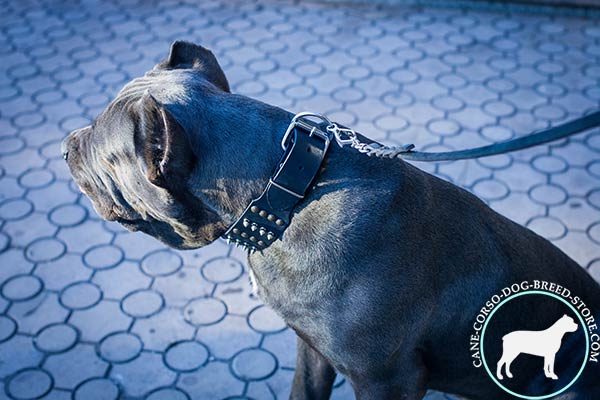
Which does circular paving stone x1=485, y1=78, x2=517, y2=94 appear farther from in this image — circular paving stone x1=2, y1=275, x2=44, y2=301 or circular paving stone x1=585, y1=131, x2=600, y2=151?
circular paving stone x1=2, y1=275, x2=44, y2=301

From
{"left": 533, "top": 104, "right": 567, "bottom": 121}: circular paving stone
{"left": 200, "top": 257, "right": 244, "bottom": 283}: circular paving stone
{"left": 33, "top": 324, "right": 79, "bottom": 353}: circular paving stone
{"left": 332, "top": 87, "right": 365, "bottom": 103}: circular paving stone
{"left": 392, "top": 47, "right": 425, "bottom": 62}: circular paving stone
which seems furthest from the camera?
{"left": 392, "top": 47, "right": 425, "bottom": 62}: circular paving stone

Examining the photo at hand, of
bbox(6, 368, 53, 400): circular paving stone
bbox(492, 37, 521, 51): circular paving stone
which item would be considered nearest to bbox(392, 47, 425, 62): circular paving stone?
bbox(492, 37, 521, 51): circular paving stone

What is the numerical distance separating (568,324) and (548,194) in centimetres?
208

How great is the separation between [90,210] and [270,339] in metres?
1.54

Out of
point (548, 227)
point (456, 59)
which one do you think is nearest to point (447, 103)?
point (456, 59)

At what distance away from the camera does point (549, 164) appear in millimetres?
4570

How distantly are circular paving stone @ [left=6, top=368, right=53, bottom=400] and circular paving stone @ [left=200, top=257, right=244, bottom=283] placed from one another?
3.22 ft

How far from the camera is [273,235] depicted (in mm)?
2150

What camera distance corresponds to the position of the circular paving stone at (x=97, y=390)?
3.23m

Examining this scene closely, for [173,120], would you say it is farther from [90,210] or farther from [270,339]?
[90,210]

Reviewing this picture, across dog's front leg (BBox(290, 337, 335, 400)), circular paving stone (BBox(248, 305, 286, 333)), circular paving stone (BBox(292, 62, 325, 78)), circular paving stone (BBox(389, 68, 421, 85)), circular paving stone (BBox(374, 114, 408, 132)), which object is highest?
dog's front leg (BBox(290, 337, 335, 400))

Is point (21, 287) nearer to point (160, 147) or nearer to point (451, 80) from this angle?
point (160, 147)

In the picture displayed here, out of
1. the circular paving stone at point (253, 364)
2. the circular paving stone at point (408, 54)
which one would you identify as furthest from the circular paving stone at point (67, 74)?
the circular paving stone at point (253, 364)

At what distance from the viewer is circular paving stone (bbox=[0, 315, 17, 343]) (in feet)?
11.5
